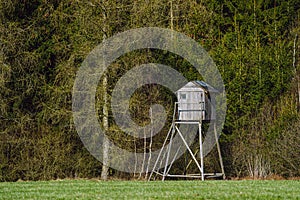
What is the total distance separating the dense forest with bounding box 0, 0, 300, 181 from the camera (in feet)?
60.1

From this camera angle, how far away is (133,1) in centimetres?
1847

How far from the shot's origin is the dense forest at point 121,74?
18.3 meters

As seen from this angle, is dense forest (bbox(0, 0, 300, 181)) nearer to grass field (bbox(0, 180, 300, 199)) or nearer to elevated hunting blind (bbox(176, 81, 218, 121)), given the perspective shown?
elevated hunting blind (bbox(176, 81, 218, 121))

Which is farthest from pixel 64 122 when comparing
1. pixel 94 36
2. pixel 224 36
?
pixel 224 36

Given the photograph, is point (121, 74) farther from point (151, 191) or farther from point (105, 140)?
point (151, 191)

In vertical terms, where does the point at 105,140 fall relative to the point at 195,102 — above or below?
below

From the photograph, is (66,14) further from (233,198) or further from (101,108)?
(233,198)

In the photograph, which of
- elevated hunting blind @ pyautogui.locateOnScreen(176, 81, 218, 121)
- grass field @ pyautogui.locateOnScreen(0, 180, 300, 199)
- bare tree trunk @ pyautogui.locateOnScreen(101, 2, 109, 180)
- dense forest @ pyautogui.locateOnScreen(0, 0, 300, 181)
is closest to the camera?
grass field @ pyautogui.locateOnScreen(0, 180, 300, 199)

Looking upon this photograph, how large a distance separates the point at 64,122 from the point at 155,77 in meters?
3.39

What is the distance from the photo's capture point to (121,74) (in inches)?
725

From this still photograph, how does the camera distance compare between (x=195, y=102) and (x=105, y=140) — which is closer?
(x=195, y=102)

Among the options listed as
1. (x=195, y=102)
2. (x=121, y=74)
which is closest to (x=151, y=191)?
(x=195, y=102)

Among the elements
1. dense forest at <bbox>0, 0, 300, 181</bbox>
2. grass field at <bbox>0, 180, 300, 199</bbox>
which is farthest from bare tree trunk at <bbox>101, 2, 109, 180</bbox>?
grass field at <bbox>0, 180, 300, 199</bbox>

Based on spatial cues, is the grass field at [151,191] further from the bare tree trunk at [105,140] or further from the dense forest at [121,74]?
the dense forest at [121,74]
